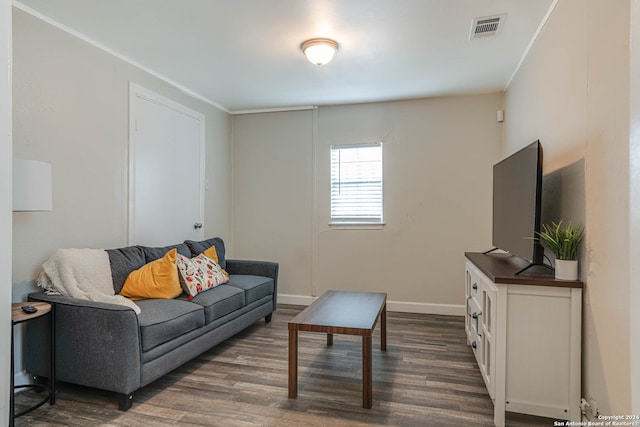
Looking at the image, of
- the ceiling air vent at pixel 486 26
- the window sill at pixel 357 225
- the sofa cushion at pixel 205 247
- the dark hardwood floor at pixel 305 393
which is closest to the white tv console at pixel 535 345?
the dark hardwood floor at pixel 305 393

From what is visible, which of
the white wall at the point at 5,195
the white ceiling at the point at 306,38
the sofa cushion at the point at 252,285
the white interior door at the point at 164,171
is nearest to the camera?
the white wall at the point at 5,195

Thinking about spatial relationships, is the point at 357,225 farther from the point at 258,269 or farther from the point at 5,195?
the point at 5,195

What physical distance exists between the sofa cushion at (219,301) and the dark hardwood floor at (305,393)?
1.19ft

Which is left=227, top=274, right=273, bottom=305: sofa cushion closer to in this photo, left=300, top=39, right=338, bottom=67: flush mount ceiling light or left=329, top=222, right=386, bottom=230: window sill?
left=329, top=222, right=386, bottom=230: window sill

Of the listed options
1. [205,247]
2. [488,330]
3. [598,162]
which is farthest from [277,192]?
[598,162]

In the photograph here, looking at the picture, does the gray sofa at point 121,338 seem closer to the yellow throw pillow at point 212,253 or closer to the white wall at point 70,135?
the white wall at point 70,135

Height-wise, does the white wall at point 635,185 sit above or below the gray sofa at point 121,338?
above

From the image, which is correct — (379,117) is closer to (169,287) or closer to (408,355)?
(408,355)

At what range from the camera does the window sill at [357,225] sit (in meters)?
4.46

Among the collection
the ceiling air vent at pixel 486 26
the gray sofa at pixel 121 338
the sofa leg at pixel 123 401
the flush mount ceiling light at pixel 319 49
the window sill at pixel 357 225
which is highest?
the ceiling air vent at pixel 486 26

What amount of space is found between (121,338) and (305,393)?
3.91ft

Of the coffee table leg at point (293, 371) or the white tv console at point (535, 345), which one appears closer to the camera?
the white tv console at point (535, 345)

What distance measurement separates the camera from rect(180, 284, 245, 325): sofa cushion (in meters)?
2.89

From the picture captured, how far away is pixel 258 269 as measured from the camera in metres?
4.04
